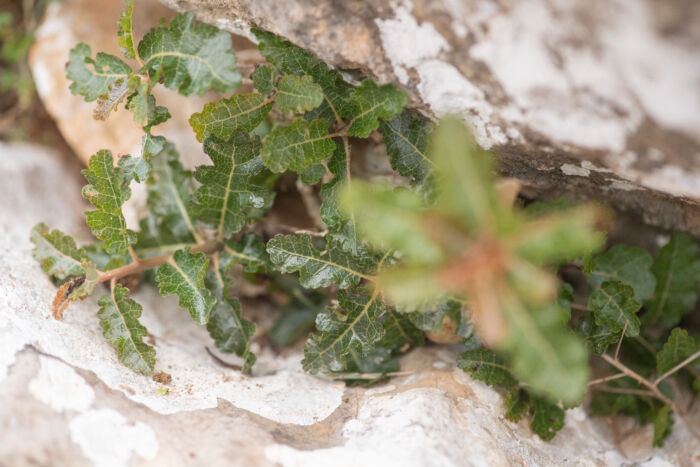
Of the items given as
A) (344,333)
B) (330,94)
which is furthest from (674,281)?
(330,94)

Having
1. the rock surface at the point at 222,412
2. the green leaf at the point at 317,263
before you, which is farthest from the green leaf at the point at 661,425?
the green leaf at the point at 317,263

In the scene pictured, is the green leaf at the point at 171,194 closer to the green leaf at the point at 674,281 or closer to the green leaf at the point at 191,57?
the green leaf at the point at 191,57

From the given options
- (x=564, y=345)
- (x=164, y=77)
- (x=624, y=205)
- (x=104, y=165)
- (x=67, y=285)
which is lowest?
(x=624, y=205)

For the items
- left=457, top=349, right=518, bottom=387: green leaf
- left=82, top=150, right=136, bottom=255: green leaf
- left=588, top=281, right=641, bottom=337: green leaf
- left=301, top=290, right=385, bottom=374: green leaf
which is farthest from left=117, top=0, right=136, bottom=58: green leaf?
left=588, top=281, right=641, bottom=337: green leaf

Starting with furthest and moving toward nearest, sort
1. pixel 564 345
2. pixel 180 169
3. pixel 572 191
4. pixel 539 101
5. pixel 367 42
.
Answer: pixel 180 169 < pixel 572 191 < pixel 367 42 < pixel 539 101 < pixel 564 345

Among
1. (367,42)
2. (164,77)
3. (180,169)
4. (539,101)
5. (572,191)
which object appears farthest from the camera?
(180,169)

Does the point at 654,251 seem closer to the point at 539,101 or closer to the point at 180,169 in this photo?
the point at 539,101

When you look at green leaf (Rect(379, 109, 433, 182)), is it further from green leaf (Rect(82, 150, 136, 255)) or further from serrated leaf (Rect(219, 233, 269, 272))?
green leaf (Rect(82, 150, 136, 255))

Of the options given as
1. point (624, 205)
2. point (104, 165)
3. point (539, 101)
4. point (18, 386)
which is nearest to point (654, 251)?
point (624, 205)
